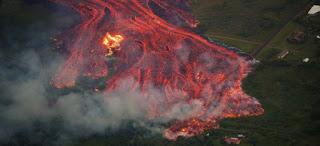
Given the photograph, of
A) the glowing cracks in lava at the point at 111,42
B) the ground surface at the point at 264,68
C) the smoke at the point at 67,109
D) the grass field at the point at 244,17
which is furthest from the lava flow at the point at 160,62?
the grass field at the point at 244,17

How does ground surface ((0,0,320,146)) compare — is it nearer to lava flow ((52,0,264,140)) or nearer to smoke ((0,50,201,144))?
smoke ((0,50,201,144))

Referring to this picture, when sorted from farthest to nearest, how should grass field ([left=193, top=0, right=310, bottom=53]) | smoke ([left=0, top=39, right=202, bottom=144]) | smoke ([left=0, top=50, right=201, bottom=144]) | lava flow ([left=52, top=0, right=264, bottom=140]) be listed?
grass field ([left=193, top=0, right=310, bottom=53]) → lava flow ([left=52, top=0, right=264, bottom=140]) → smoke ([left=0, top=50, right=201, bottom=144]) → smoke ([left=0, top=39, right=202, bottom=144])

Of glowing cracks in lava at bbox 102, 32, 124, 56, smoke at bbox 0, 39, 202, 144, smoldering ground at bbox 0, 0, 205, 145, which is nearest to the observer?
smoldering ground at bbox 0, 0, 205, 145

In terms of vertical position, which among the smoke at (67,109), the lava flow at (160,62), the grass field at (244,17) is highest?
the grass field at (244,17)

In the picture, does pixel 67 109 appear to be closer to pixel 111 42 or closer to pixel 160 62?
pixel 111 42

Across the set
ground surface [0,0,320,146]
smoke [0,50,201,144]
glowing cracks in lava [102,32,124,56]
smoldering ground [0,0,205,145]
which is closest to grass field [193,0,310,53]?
ground surface [0,0,320,146]

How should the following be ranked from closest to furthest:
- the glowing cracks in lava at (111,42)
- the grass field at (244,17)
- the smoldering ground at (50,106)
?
the smoldering ground at (50,106)
the glowing cracks in lava at (111,42)
the grass field at (244,17)

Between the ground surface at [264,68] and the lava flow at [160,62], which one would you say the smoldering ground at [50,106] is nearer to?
the lava flow at [160,62]

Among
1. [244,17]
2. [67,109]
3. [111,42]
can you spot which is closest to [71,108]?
[67,109]
